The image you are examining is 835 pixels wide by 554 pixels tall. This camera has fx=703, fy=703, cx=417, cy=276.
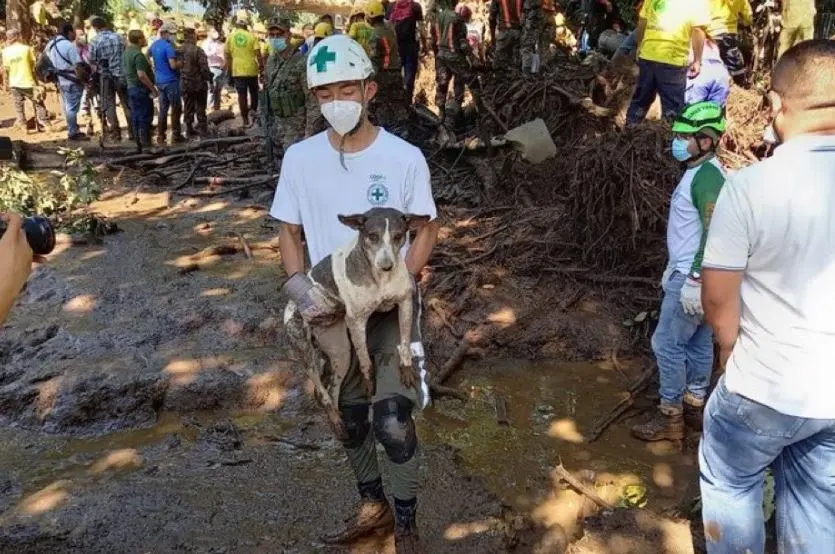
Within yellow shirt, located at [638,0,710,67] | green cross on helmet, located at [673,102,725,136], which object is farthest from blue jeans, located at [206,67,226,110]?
green cross on helmet, located at [673,102,725,136]

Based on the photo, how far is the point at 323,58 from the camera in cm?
297

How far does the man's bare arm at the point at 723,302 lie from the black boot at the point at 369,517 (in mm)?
1721

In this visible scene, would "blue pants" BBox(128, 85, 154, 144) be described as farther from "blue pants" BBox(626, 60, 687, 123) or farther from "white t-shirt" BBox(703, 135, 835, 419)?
"white t-shirt" BBox(703, 135, 835, 419)

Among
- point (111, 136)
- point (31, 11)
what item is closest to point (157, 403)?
point (111, 136)

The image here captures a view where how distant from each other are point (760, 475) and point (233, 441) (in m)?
3.11

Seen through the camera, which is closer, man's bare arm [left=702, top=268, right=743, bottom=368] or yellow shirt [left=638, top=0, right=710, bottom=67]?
man's bare arm [left=702, top=268, right=743, bottom=368]

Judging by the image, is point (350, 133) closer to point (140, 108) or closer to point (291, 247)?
point (291, 247)

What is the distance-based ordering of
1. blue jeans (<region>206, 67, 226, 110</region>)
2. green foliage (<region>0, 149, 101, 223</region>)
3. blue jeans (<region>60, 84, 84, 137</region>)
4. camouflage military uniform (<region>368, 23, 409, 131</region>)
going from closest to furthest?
green foliage (<region>0, 149, 101, 223</region>)
camouflage military uniform (<region>368, 23, 409, 131</region>)
blue jeans (<region>60, 84, 84, 137</region>)
blue jeans (<region>206, 67, 226, 110</region>)

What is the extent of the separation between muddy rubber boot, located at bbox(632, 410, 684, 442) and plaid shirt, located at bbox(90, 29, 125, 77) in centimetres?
1140

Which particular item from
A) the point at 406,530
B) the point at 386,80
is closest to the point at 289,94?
the point at 386,80

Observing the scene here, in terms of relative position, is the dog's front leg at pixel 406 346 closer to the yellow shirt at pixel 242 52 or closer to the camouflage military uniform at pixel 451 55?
the camouflage military uniform at pixel 451 55

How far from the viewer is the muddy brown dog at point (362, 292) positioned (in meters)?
2.80

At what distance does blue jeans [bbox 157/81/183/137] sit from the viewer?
12.6m

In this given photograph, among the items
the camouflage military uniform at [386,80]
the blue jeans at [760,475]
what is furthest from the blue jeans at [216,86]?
the blue jeans at [760,475]
